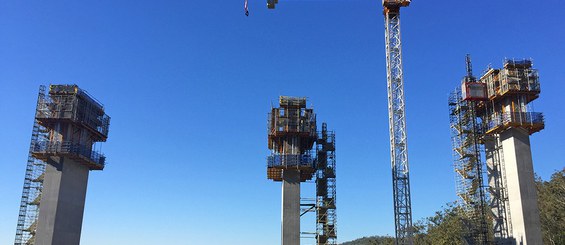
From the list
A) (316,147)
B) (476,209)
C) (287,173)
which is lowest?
(476,209)

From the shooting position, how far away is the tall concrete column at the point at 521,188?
5703 cm

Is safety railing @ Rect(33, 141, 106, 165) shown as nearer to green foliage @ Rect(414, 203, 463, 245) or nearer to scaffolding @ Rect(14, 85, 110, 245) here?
scaffolding @ Rect(14, 85, 110, 245)

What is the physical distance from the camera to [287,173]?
226 feet

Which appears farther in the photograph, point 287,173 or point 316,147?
point 316,147

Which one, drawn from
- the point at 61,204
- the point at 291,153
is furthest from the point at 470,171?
the point at 61,204

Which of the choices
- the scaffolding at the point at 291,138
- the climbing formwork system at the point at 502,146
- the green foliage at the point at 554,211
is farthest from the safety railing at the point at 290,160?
the green foliage at the point at 554,211

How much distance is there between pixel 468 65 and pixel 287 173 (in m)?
32.5

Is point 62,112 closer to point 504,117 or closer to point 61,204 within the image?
point 61,204

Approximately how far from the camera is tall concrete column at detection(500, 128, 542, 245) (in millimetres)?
57031

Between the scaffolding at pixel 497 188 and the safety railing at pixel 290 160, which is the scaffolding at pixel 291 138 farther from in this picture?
the scaffolding at pixel 497 188

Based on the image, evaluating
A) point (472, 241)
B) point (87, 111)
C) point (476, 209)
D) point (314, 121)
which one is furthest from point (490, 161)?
point (87, 111)

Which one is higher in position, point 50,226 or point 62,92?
point 62,92

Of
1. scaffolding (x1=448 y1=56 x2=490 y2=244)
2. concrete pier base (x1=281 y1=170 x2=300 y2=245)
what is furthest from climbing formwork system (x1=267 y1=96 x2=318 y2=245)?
scaffolding (x1=448 y1=56 x2=490 y2=244)

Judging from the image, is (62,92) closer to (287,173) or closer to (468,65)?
(287,173)
